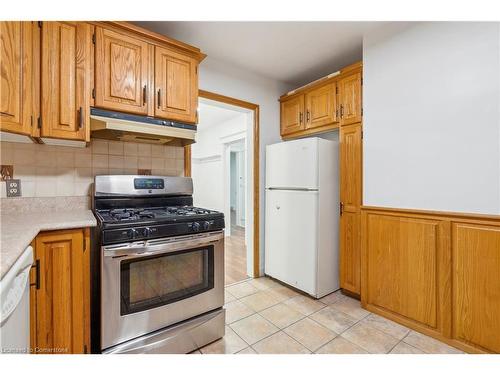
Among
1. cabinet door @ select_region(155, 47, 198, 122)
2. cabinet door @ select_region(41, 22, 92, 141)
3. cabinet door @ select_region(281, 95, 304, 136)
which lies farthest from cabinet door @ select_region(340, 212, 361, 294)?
cabinet door @ select_region(41, 22, 92, 141)

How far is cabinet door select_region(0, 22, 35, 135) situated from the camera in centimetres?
125

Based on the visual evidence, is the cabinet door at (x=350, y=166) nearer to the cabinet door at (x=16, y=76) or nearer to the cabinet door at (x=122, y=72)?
the cabinet door at (x=122, y=72)

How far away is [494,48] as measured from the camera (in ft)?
4.88

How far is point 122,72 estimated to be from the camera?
169cm

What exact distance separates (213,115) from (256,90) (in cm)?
160

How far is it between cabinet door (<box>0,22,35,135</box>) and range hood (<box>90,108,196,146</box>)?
33 cm

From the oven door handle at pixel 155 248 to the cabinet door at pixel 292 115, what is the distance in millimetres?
1757

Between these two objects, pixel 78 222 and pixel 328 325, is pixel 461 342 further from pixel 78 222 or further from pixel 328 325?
pixel 78 222

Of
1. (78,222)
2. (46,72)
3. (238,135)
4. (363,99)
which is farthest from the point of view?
(238,135)

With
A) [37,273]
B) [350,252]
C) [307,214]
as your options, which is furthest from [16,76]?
[350,252]

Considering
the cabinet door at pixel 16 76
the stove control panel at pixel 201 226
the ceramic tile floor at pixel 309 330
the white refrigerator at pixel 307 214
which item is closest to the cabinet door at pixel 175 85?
the cabinet door at pixel 16 76

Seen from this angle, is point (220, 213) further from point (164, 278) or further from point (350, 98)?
point (350, 98)

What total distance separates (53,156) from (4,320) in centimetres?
135

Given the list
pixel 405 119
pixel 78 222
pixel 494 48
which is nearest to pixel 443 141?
pixel 405 119
